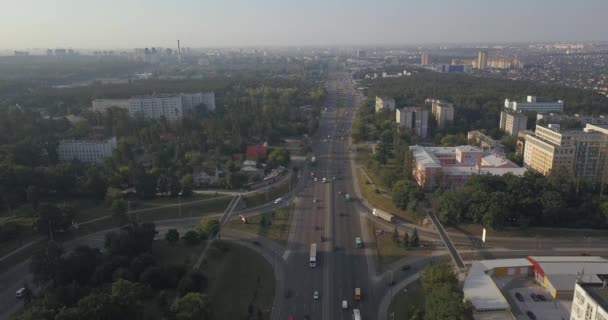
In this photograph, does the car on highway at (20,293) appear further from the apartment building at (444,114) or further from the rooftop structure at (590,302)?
the apartment building at (444,114)

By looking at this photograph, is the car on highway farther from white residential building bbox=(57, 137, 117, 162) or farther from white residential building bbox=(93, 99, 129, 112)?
white residential building bbox=(93, 99, 129, 112)

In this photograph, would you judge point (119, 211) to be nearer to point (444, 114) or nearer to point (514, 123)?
point (444, 114)

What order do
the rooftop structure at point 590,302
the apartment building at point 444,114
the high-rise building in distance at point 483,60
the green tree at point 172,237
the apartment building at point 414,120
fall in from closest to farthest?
the rooftop structure at point 590,302, the green tree at point 172,237, the apartment building at point 414,120, the apartment building at point 444,114, the high-rise building in distance at point 483,60

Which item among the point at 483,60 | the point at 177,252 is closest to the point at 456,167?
the point at 177,252

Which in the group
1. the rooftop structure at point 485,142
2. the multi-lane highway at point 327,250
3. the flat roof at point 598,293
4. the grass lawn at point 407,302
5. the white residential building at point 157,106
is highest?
the white residential building at point 157,106

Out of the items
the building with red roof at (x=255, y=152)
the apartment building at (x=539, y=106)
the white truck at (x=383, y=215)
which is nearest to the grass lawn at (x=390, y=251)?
the white truck at (x=383, y=215)

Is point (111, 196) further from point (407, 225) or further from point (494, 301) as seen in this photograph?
point (494, 301)

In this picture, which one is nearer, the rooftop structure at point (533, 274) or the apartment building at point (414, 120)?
the rooftop structure at point (533, 274)

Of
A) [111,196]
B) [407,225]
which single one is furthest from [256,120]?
[407,225]
